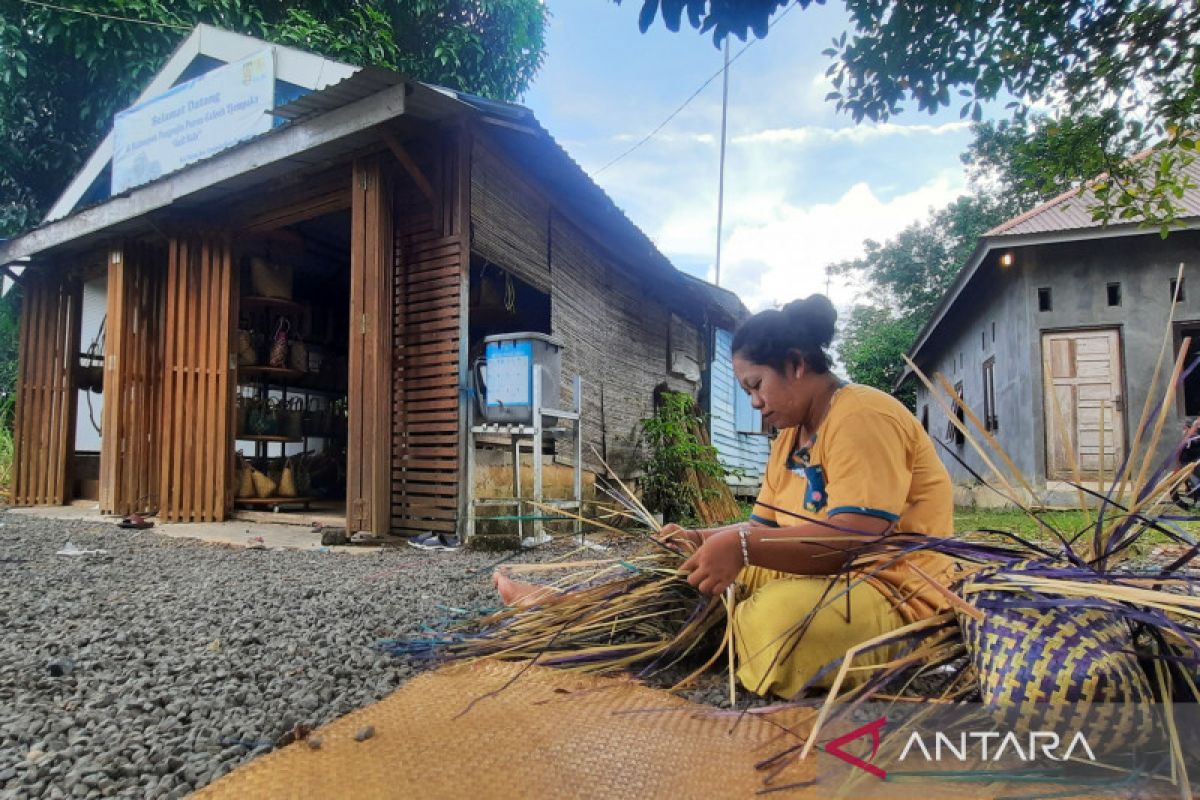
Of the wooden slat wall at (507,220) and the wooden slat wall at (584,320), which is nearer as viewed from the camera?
the wooden slat wall at (507,220)

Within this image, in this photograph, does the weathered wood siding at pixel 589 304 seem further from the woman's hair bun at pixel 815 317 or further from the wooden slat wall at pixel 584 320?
the woman's hair bun at pixel 815 317

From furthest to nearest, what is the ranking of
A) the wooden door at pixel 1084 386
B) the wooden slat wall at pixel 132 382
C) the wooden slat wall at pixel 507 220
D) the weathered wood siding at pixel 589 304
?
the wooden door at pixel 1084 386, the wooden slat wall at pixel 132 382, the weathered wood siding at pixel 589 304, the wooden slat wall at pixel 507 220

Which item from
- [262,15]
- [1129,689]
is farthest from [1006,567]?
[262,15]

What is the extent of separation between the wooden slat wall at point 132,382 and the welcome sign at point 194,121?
893 mm

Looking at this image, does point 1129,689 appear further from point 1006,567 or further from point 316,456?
point 316,456

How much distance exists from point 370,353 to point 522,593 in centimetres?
316

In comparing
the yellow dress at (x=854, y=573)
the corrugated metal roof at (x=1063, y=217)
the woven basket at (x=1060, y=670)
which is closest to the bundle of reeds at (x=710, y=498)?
the corrugated metal roof at (x=1063, y=217)

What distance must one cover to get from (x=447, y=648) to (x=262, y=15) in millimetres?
13743

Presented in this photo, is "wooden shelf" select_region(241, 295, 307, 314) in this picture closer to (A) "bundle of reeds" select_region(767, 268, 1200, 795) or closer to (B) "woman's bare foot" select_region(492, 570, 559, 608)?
(B) "woman's bare foot" select_region(492, 570, 559, 608)

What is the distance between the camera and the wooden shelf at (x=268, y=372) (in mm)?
6419

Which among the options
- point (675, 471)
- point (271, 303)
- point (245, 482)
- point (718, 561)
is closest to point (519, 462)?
point (675, 471)

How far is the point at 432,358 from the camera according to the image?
5.04m

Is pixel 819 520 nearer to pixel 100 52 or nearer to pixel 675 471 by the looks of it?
pixel 675 471

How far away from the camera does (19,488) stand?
7371 millimetres
